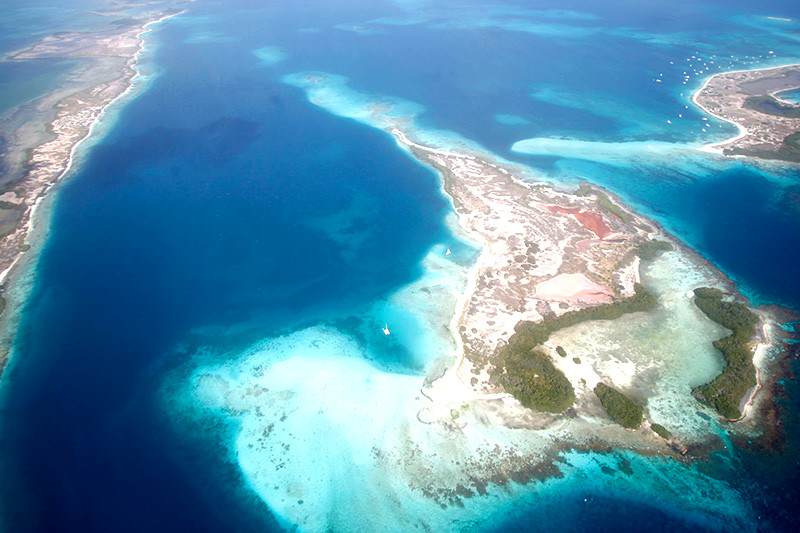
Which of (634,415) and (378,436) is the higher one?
(634,415)

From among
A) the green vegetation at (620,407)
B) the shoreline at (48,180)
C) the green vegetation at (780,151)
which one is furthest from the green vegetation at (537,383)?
the green vegetation at (780,151)

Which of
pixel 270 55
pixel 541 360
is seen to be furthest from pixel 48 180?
pixel 541 360

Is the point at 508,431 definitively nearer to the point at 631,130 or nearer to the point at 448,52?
the point at 631,130

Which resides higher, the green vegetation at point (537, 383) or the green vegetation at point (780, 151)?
the green vegetation at point (780, 151)

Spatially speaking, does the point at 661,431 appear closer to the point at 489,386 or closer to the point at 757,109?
the point at 489,386

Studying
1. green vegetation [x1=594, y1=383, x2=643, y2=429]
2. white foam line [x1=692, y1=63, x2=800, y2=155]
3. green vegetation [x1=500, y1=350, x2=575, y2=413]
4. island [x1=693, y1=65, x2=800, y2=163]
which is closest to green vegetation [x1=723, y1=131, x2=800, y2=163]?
island [x1=693, y1=65, x2=800, y2=163]

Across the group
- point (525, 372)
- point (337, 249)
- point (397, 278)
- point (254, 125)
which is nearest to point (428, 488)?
point (525, 372)

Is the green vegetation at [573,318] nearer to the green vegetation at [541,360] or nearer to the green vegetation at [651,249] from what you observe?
the green vegetation at [541,360]
